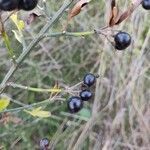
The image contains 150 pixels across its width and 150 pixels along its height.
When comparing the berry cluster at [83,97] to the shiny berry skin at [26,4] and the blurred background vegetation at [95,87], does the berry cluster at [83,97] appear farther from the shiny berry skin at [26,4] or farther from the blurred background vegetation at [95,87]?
the blurred background vegetation at [95,87]

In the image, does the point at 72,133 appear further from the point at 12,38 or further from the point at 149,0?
the point at 149,0

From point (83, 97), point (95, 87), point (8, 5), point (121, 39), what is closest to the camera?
point (8, 5)

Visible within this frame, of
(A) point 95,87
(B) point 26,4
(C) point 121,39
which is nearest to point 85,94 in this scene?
(C) point 121,39

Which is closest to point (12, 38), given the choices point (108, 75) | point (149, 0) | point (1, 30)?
point (108, 75)

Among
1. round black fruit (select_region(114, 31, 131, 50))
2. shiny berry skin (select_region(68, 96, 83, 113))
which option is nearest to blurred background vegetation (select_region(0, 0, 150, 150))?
shiny berry skin (select_region(68, 96, 83, 113))

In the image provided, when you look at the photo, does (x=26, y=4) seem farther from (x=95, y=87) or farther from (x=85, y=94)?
(x=95, y=87)

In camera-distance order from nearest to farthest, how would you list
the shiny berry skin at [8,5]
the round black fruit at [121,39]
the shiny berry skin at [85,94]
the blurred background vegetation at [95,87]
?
the shiny berry skin at [8,5] → the round black fruit at [121,39] → the shiny berry skin at [85,94] → the blurred background vegetation at [95,87]

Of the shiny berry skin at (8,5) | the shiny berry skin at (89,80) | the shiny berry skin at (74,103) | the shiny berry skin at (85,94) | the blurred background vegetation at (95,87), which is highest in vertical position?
the shiny berry skin at (8,5)

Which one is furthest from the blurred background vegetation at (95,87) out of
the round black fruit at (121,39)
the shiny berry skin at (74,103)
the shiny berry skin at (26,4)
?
the shiny berry skin at (26,4)
